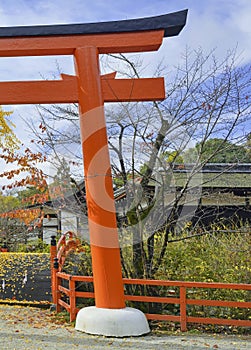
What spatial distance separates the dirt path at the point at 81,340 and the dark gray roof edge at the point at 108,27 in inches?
153

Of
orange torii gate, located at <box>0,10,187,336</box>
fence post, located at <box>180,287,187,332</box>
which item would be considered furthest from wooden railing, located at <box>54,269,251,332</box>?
orange torii gate, located at <box>0,10,187,336</box>

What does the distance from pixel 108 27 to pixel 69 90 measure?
987 mm

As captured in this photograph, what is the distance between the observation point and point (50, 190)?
26.2ft

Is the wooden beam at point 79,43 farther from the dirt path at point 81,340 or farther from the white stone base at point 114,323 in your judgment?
the dirt path at point 81,340

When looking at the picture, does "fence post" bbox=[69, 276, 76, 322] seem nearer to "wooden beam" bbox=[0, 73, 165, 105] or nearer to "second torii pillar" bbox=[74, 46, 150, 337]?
"second torii pillar" bbox=[74, 46, 150, 337]

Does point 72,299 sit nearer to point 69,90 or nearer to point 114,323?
point 114,323

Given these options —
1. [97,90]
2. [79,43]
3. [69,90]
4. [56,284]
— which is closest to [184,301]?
[56,284]

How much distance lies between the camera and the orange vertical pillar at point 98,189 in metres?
5.77

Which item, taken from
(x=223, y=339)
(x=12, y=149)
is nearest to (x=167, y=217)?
(x=223, y=339)

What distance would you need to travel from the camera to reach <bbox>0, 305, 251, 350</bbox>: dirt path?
5.09 meters

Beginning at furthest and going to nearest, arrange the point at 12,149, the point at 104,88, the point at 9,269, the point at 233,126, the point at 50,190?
the point at 9,269 → the point at 50,190 → the point at 12,149 → the point at 233,126 → the point at 104,88

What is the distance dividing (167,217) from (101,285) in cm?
176

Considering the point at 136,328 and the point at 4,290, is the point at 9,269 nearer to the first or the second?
the point at 4,290

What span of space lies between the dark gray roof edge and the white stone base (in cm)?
367
